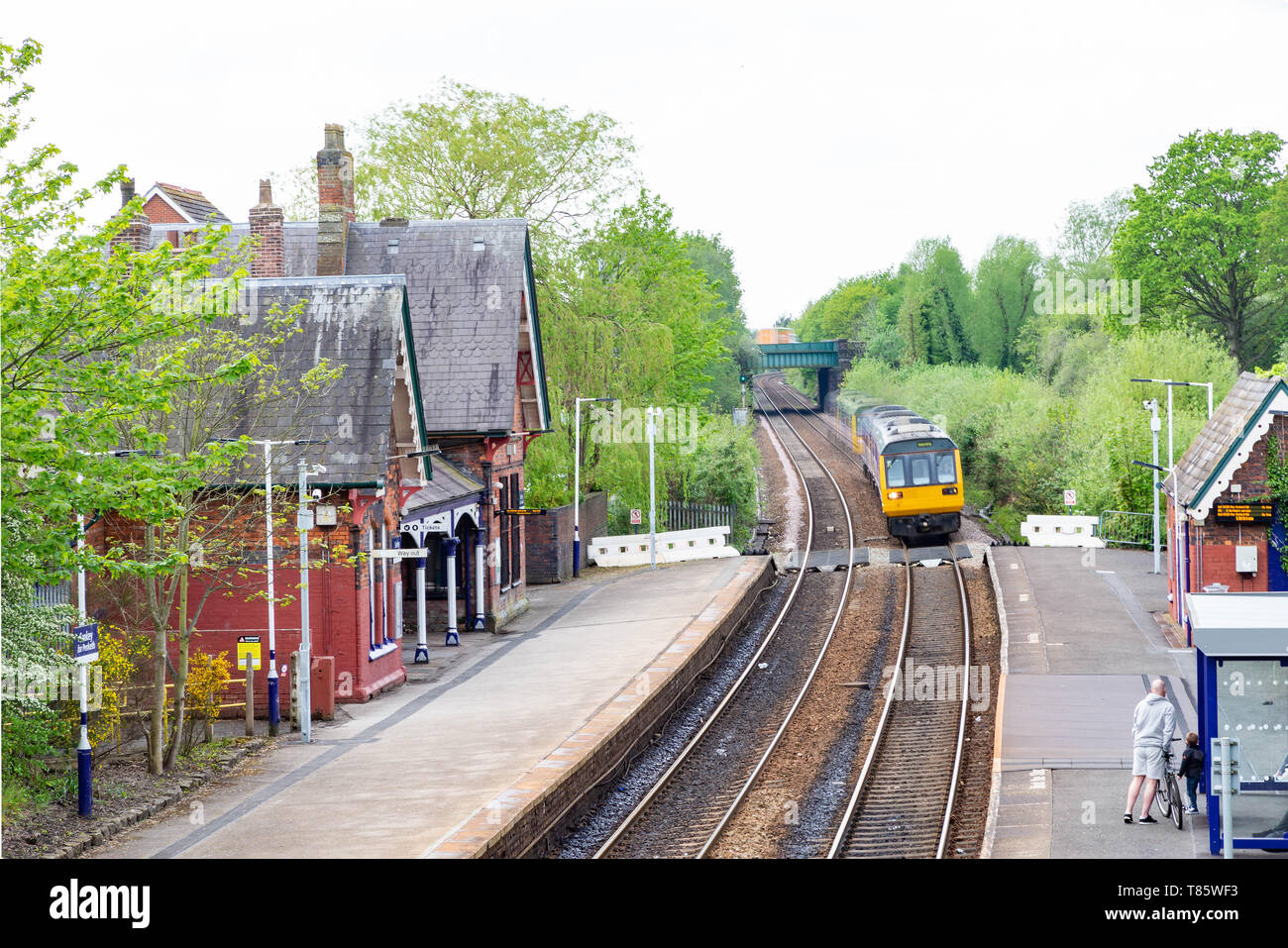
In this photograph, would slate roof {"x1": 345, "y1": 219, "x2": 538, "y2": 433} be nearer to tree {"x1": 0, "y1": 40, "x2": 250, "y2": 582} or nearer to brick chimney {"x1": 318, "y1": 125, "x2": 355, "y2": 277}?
brick chimney {"x1": 318, "y1": 125, "x2": 355, "y2": 277}

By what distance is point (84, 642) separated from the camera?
46.5ft

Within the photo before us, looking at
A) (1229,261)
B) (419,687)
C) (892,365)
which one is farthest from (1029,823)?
(892,365)

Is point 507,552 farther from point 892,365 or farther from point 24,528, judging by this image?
point 892,365

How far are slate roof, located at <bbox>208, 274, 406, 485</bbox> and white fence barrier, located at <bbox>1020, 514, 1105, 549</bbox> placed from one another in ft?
73.6

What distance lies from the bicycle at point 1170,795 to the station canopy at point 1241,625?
60.2 inches

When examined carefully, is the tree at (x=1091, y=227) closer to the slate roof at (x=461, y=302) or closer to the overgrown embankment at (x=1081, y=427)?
the overgrown embankment at (x=1081, y=427)

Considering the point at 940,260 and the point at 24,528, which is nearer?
the point at 24,528

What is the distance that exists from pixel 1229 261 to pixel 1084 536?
23.7 meters

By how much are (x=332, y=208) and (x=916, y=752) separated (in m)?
19.3

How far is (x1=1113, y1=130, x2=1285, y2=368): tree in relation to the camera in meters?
55.3

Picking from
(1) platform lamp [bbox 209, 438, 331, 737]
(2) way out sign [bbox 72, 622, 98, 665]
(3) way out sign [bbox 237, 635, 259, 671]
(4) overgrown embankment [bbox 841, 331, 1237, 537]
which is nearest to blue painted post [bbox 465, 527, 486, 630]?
(3) way out sign [bbox 237, 635, 259, 671]

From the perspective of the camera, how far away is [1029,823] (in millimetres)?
13938

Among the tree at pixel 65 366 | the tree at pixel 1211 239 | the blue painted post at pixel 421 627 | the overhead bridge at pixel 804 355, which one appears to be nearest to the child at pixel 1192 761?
the tree at pixel 65 366

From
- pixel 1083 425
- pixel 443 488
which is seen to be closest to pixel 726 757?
pixel 443 488
